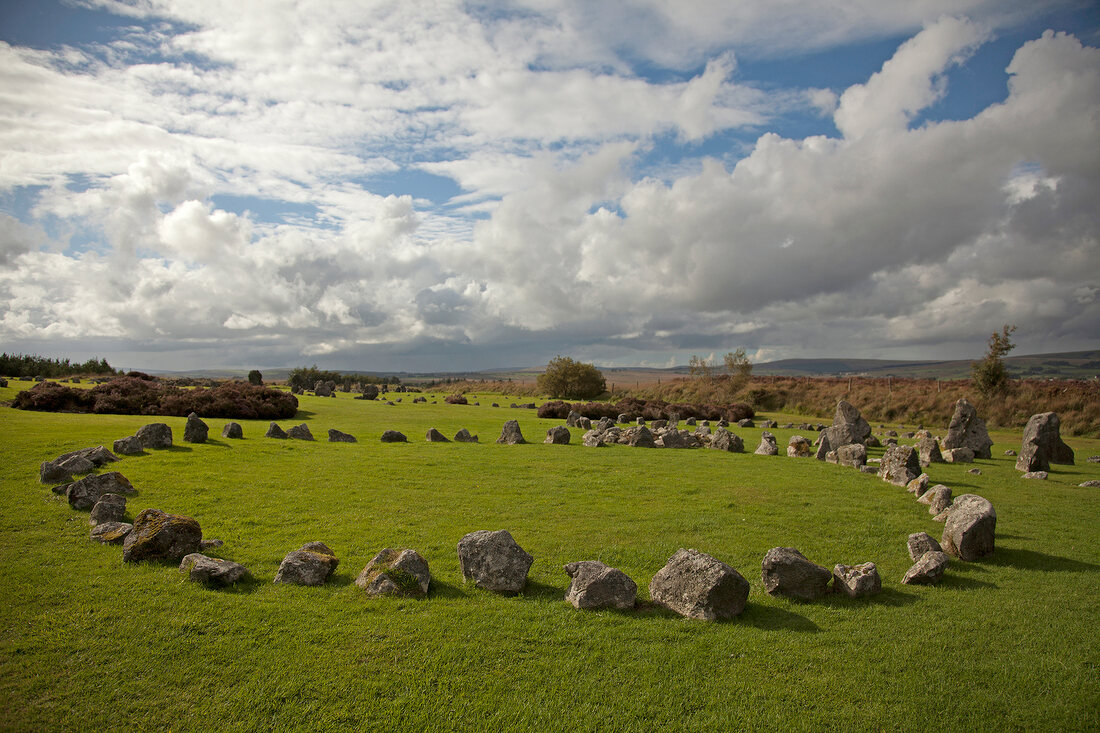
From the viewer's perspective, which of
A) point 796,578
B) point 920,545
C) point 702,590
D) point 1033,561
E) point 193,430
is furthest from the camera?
point 193,430

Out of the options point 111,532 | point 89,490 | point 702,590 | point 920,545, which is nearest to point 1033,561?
point 920,545

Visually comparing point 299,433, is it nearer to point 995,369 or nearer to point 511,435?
point 511,435

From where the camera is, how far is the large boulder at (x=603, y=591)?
7.91 m

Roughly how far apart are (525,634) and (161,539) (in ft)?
20.4

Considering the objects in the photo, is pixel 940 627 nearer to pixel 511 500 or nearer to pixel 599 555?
pixel 599 555

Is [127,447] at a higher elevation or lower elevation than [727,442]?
higher

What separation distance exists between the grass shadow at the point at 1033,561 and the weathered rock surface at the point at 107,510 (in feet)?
54.5

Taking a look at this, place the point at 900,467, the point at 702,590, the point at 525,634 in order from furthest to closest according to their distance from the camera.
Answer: the point at 900,467, the point at 702,590, the point at 525,634

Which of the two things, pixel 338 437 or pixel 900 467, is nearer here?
pixel 900 467

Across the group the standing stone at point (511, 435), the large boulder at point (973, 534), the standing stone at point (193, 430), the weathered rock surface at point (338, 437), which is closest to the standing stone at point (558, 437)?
the standing stone at point (511, 435)

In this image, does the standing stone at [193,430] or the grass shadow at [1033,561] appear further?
the standing stone at [193,430]

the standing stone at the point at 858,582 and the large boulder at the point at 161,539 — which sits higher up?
the large boulder at the point at 161,539

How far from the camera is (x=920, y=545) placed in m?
10.3

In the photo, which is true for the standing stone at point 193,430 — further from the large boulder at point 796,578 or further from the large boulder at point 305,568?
the large boulder at point 796,578
